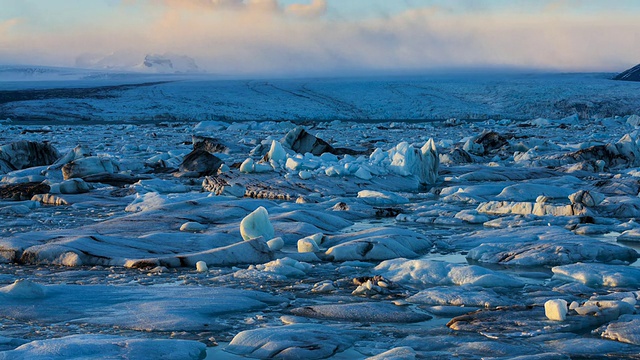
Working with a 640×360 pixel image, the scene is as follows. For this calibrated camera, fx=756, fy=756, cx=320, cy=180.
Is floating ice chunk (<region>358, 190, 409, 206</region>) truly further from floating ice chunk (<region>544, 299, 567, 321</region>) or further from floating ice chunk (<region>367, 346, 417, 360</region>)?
floating ice chunk (<region>367, 346, 417, 360</region>)

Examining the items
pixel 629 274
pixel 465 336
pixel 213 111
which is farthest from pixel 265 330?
pixel 213 111

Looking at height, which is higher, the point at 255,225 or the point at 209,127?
the point at 255,225

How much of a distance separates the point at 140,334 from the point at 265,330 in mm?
582

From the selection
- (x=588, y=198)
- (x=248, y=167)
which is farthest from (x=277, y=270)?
(x=248, y=167)

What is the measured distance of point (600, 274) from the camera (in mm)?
4715

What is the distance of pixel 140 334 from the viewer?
3477mm

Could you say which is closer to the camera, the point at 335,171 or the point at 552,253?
the point at 552,253

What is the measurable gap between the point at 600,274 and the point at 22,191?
288 inches

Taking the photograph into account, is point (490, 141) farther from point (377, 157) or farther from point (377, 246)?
point (377, 246)

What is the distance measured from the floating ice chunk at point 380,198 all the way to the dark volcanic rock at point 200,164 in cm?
376

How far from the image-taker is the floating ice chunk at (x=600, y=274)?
4.61 meters

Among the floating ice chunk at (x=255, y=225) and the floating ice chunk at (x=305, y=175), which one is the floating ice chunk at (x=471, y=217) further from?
the floating ice chunk at (x=305, y=175)

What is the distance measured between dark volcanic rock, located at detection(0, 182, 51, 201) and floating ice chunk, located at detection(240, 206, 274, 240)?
4.60m

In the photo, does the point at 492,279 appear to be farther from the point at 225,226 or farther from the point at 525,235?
the point at 225,226
